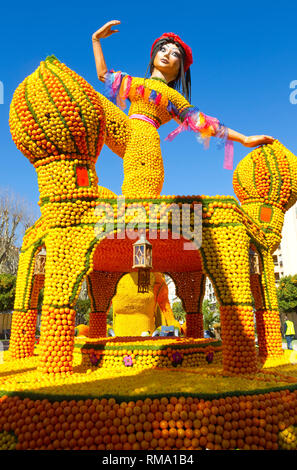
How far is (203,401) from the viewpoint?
160 inches

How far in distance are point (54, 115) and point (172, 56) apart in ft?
15.5

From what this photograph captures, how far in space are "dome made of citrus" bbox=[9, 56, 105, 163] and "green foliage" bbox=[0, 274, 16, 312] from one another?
1753 cm

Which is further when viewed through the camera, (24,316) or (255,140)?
(255,140)

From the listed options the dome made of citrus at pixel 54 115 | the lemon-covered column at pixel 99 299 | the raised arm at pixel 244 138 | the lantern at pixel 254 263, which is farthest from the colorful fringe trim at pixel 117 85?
the lantern at pixel 254 263

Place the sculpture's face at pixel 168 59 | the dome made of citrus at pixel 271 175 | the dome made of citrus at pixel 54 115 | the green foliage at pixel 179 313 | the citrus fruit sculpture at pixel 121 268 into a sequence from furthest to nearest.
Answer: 1. the green foliage at pixel 179 313
2. the sculpture's face at pixel 168 59
3. the dome made of citrus at pixel 271 175
4. the dome made of citrus at pixel 54 115
5. the citrus fruit sculpture at pixel 121 268

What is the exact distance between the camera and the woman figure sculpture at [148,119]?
8.30 metres

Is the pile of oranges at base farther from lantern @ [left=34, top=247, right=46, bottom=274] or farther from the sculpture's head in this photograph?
the sculpture's head

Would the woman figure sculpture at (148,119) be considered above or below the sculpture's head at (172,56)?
below

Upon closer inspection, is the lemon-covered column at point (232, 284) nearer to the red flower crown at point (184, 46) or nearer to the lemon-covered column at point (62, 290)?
the lemon-covered column at point (62, 290)

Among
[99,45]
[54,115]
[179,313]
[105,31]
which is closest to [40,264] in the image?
[54,115]

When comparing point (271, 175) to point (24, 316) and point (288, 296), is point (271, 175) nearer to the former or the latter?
point (24, 316)

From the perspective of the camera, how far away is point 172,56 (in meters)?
8.93

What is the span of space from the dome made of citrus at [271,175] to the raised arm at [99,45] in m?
4.38
